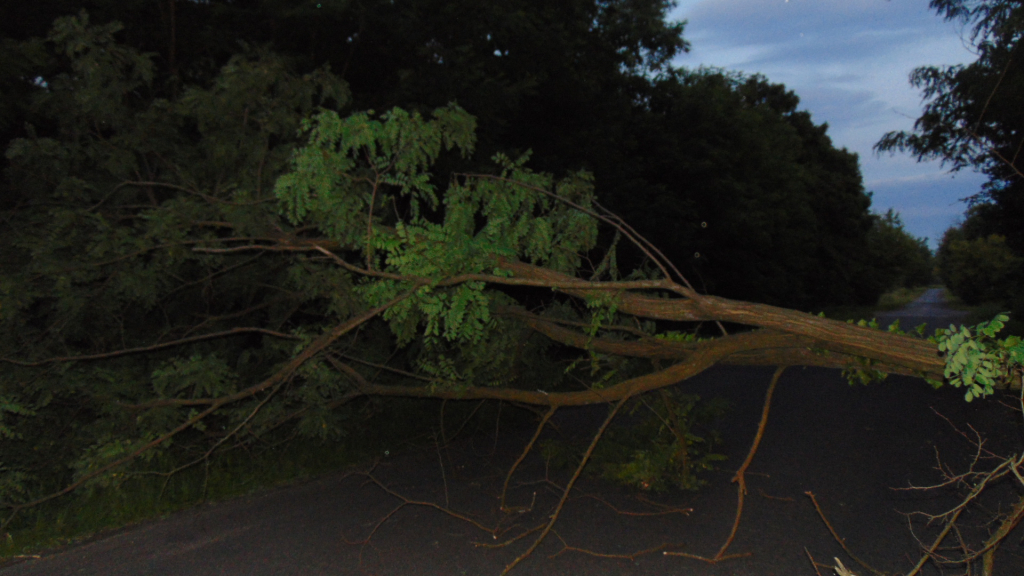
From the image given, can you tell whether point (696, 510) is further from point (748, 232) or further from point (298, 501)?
point (748, 232)

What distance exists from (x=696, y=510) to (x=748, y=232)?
73.5 ft

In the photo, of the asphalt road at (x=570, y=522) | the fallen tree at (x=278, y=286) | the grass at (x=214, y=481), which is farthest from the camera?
the grass at (x=214, y=481)

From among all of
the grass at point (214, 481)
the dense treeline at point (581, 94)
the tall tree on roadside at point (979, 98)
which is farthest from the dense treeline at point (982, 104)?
the grass at point (214, 481)

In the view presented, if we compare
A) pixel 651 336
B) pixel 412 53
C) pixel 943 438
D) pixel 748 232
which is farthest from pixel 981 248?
pixel 651 336

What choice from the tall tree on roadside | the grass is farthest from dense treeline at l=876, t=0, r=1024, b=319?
the grass

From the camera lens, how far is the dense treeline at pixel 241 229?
607cm

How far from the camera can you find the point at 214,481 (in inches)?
332

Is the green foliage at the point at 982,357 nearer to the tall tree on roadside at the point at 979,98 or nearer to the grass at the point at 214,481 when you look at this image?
the grass at the point at 214,481

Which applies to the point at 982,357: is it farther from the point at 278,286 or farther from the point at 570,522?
the point at 278,286

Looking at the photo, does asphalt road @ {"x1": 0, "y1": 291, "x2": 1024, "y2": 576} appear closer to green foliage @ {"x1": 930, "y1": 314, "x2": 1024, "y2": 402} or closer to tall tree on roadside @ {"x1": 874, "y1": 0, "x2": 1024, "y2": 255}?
green foliage @ {"x1": 930, "y1": 314, "x2": 1024, "y2": 402}

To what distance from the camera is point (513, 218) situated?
655cm

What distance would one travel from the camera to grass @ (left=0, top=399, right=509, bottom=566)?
22.6ft

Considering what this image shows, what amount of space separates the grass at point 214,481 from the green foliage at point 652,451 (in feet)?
8.86

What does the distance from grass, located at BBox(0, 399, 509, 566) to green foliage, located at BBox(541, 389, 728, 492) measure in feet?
8.86
